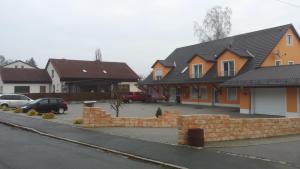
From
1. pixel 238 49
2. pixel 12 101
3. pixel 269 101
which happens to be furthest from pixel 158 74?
pixel 269 101

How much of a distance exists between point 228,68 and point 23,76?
34872 mm

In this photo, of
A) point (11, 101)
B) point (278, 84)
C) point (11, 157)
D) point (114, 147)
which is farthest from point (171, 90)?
point (11, 157)

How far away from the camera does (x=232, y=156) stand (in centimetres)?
1280

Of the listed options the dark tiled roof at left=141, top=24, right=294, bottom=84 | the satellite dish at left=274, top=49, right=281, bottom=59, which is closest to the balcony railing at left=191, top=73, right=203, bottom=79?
the dark tiled roof at left=141, top=24, right=294, bottom=84

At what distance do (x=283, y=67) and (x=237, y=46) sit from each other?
1180cm

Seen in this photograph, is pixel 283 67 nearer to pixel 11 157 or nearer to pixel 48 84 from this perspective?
pixel 11 157

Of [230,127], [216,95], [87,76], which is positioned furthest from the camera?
[87,76]

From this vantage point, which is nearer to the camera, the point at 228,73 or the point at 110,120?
the point at 110,120

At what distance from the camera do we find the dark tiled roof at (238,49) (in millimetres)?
39906

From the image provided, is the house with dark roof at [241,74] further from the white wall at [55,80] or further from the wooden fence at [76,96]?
the white wall at [55,80]

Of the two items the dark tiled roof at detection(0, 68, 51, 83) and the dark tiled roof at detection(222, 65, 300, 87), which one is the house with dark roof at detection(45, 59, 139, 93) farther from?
the dark tiled roof at detection(222, 65, 300, 87)

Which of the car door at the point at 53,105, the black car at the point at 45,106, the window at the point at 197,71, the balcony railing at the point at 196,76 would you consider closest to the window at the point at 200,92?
the balcony railing at the point at 196,76

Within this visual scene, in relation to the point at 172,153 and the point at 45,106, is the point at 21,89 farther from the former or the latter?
the point at 172,153

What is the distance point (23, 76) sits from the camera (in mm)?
62469
